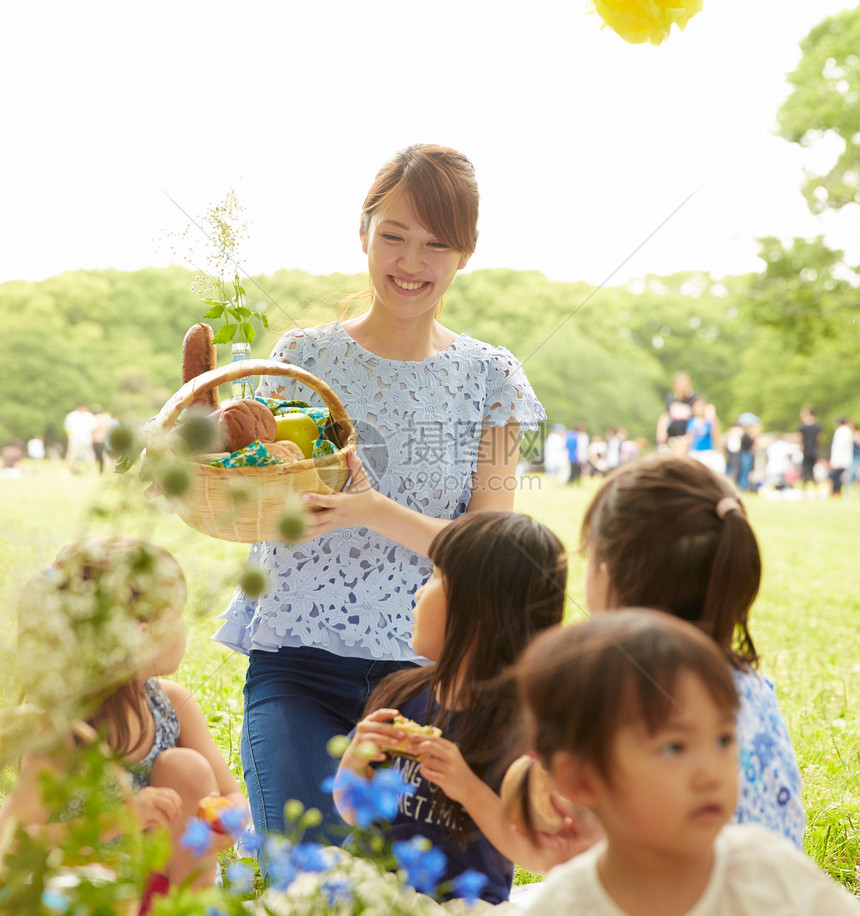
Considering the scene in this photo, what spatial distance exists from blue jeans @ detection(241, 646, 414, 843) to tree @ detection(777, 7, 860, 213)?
14.0 m

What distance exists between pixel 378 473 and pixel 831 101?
14.0 m

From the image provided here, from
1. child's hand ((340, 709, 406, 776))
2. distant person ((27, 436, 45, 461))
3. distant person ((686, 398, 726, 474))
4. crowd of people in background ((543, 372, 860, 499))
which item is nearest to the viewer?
child's hand ((340, 709, 406, 776))

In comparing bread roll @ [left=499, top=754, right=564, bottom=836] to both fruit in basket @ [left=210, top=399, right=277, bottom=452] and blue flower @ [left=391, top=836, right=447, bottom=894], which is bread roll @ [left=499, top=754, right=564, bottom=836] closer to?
blue flower @ [left=391, top=836, right=447, bottom=894]

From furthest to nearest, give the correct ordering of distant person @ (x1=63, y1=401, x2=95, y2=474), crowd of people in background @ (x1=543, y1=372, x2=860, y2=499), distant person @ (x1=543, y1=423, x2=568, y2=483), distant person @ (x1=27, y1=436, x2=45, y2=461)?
distant person @ (x1=27, y1=436, x2=45, y2=461)
distant person @ (x1=543, y1=423, x2=568, y2=483)
distant person @ (x1=63, y1=401, x2=95, y2=474)
crowd of people in background @ (x1=543, y1=372, x2=860, y2=499)

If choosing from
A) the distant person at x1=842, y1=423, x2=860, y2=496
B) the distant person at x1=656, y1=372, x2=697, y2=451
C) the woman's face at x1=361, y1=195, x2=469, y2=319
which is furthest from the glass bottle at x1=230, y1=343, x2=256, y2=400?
the distant person at x1=842, y1=423, x2=860, y2=496

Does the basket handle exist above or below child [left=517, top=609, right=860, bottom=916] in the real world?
above

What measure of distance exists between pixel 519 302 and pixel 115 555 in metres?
33.8

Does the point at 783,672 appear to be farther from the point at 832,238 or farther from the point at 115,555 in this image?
the point at 832,238

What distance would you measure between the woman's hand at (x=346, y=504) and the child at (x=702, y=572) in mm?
518

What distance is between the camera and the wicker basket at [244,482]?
1.44m

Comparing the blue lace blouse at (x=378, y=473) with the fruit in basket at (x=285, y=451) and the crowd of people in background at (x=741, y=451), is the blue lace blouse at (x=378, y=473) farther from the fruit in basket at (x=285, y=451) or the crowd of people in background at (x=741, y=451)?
the crowd of people in background at (x=741, y=451)

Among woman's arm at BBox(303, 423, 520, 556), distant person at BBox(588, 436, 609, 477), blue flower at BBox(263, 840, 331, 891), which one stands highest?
woman's arm at BBox(303, 423, 520, 556)

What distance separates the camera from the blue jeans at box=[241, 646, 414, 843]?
6.17 ft

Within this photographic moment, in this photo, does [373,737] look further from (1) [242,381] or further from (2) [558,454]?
(2) [558,454]
